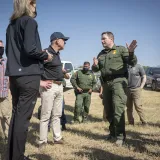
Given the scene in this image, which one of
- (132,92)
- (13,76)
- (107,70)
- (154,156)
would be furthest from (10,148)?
(132,92)

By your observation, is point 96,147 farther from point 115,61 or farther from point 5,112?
point 5,112

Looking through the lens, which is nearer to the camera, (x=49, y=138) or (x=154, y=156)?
(x=154, y=156)

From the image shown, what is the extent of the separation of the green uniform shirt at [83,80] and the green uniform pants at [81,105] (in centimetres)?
28

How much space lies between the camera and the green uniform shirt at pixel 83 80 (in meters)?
8.73

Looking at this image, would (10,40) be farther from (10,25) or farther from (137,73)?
(137,73)

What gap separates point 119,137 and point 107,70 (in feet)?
4.41

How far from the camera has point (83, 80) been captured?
877 cm

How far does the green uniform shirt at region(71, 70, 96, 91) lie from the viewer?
28.7ft

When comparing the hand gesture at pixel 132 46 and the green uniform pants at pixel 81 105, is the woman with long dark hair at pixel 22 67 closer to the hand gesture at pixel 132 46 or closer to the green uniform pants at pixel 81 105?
the hand gesture at pixel 132 46

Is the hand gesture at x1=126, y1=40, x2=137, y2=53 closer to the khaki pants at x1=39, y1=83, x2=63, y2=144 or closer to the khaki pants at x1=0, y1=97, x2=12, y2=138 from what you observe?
the khaki pants at x1=39, y1=83, x2=63, y2=144

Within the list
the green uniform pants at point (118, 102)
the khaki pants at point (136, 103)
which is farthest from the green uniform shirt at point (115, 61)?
the khaki pants at point (136, 103)

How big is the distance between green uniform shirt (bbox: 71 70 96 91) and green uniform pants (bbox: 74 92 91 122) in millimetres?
281

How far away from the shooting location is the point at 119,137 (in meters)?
4.97

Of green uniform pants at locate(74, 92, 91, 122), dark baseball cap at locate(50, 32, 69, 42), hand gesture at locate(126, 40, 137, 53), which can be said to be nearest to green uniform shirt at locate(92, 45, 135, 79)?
hand gesture at locate(126, 40, 137, 53)
